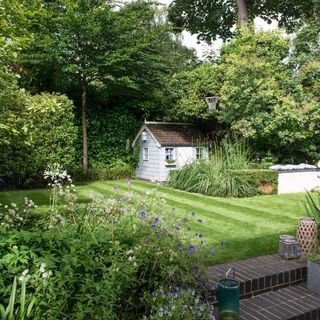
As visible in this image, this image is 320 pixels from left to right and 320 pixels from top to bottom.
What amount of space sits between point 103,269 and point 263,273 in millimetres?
2122

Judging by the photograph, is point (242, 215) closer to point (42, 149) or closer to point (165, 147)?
point (165, 147)

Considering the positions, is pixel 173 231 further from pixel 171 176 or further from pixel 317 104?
pixel 317 104

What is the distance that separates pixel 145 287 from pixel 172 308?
601 millimetres

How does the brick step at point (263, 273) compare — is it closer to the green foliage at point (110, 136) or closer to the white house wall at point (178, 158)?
the white house wall at point (178, 158)

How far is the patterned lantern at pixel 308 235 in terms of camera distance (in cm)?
440

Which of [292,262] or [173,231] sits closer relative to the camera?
[173,231]

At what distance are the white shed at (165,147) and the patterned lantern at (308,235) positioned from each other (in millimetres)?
8403

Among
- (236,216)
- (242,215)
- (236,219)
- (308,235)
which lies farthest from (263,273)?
(242,215)

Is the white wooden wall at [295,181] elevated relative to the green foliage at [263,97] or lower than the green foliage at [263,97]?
lower

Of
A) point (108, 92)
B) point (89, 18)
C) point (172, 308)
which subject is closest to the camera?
point (172, 308)

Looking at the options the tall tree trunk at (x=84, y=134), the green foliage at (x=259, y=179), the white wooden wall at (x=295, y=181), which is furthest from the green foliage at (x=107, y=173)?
the white wooden wall at (x=295, y=181)

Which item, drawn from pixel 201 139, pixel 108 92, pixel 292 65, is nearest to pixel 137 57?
pixel 108 92

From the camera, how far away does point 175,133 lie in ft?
46.1

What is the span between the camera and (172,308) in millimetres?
2533
